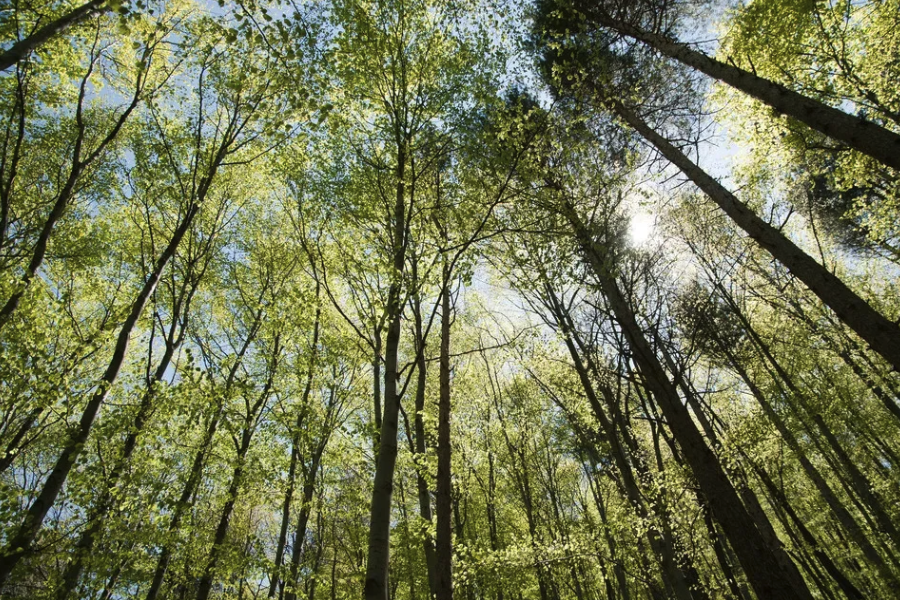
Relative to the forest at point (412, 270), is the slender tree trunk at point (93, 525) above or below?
below

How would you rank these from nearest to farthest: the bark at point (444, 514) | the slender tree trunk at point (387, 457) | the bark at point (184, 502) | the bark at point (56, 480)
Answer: the slender tree trunk at point (387, 457) → the bark at point (56, 480) → the bark at point (444, 514) → the bark at point (184, 502)

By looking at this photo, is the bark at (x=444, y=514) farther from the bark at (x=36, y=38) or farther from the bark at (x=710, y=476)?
the bark at (x=36, y=38)

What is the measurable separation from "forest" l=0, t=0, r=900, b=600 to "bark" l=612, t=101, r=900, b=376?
0.04m

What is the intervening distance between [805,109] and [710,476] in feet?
17.7

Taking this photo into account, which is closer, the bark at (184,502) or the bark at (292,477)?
the bark at (184,502)

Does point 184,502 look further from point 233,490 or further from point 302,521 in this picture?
point 302,521

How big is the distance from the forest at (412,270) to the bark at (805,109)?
5 cm

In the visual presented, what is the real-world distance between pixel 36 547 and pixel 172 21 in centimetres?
922

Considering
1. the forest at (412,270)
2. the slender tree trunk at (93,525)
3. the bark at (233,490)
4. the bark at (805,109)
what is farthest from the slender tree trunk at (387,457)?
the bark at (805,109)

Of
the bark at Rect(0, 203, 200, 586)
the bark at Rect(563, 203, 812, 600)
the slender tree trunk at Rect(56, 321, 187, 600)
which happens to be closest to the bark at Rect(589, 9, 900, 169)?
the bark at Rect(563, 203, 812, 600)

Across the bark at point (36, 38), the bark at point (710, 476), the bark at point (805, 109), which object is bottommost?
the bark at point (710, 476)

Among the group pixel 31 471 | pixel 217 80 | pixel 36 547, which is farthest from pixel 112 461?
pixel 31 471

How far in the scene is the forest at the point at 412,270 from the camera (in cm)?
561

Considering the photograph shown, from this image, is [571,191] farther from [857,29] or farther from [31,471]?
[31,471]
